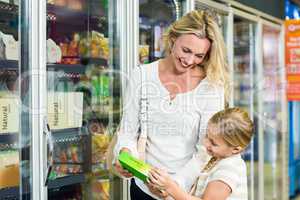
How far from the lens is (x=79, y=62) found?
105 inches

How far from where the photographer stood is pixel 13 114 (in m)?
2.15

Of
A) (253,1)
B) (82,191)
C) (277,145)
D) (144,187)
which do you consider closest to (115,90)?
(82,191)

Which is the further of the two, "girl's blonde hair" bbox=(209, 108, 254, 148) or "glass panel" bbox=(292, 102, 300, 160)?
"glass panel" bbox=(292, 102, 300, 160)

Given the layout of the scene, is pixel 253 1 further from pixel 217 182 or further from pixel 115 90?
pixel 217 182

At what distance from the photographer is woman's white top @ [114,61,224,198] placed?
5.80ft

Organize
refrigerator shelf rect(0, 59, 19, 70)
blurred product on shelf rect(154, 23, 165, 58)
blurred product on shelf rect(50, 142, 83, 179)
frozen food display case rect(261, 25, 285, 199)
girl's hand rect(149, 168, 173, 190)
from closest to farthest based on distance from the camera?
girl's hand rect(149, 168, 173, 190)
refrigerator shelf rect(0, 59, 19, 70)
blurred product on shelf rect(50, 142, 83, 179)
blurred product on shelf rect(154, 23, 165, 58)
frozen food display case rect(261, 25, 285, 199)

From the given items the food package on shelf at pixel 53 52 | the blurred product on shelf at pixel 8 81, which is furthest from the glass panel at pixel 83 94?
the blurred product on shelf at pixel 8 81

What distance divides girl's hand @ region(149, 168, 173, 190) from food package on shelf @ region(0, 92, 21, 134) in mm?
924

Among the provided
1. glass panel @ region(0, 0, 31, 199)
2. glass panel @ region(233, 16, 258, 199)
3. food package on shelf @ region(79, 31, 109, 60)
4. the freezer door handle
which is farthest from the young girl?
glass panel @ region(233, 16, 258, 199)

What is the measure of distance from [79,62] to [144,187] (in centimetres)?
109

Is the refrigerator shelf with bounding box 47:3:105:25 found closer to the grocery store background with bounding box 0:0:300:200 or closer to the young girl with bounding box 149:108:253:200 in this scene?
the grocery store background with bounding box 0:0:300:200

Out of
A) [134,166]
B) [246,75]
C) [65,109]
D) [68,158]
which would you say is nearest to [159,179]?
[134,166]

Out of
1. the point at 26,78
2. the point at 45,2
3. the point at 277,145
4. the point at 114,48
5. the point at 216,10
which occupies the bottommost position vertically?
the point at 277,145

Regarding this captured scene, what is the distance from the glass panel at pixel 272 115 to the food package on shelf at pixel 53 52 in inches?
124
